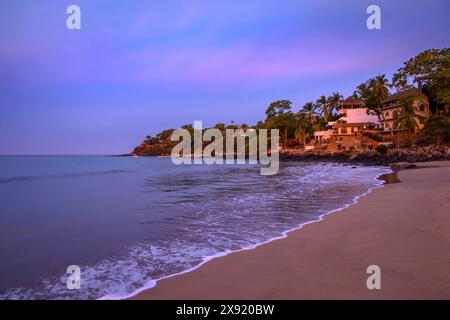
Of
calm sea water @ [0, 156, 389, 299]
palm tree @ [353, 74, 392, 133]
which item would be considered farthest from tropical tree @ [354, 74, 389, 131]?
calm sea water @ [0, 156, 389, 299]

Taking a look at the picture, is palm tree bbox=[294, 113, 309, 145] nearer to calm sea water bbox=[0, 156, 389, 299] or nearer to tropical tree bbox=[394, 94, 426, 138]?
tropical tree bbox=[394, 94, 426, 138]

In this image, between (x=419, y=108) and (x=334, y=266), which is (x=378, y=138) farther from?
(x=334, y=266)

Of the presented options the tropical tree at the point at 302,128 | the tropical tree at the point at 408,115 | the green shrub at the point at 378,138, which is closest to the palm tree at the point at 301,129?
the tropical tree at the point at 302,128

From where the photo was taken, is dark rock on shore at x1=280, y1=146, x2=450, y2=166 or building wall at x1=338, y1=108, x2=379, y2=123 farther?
building wall at x1=338, y1=108, x2=379, y2=123

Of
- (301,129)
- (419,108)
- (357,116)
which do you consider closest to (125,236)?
(419,108)

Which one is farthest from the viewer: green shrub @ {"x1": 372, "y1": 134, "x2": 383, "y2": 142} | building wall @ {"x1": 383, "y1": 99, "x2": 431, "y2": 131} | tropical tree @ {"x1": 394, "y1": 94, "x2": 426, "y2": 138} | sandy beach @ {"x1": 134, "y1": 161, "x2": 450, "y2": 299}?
green shrub @ {"x1": 372, "y1": 134, "x2": 383, "y2": 142}

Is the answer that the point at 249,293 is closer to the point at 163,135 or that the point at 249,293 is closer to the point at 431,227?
the point at 431,227

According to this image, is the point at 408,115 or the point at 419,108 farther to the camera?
the point at 419,108

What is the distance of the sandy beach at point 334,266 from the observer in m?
4.39

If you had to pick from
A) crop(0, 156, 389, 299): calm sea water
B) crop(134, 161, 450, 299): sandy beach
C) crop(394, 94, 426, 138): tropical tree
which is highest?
crop(394, 94, 426, 138): tropical tree

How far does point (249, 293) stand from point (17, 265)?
4795 mm

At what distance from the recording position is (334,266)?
5.33 meters

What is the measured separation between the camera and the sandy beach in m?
4.39
